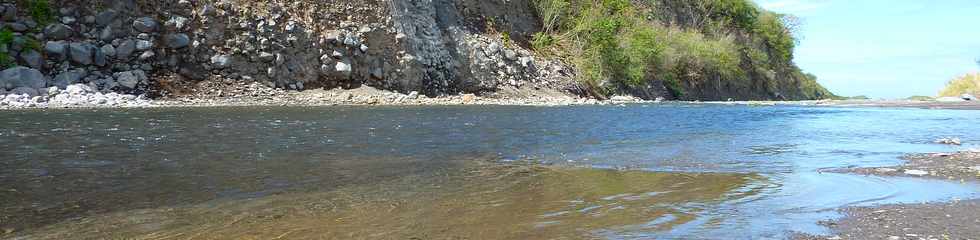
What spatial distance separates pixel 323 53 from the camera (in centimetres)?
2367

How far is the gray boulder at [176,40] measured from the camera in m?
20.7

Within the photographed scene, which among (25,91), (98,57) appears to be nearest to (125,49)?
(98,57)

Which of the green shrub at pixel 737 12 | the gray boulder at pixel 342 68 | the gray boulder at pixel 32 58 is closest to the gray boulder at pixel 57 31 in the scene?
the gray boulder at pixel 32 58

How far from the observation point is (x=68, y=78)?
18531mm

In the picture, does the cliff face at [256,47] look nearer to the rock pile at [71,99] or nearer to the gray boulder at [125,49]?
the gray boulder at [125,49]

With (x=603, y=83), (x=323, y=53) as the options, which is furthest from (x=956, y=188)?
(x=603, y=83)

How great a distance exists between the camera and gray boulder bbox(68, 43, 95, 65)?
19.0 meters

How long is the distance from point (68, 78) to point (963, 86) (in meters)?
47.4

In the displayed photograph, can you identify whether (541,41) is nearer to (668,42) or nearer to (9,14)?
(668,42)

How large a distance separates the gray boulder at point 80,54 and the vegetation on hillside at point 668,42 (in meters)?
20.5

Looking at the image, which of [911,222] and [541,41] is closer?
[911,222]

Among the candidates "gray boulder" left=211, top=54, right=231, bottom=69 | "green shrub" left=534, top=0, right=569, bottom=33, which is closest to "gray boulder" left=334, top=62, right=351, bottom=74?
"gray boulder" left=211, top=54, right=231, bottom=69

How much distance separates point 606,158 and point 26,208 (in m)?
6.57

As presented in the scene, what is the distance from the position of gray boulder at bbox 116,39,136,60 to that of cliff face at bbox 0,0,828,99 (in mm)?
28
